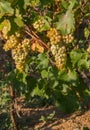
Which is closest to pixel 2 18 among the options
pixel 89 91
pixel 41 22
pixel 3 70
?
pixel 41 22

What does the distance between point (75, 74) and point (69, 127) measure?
426cm

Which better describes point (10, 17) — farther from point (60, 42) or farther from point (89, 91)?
point (89, 91)

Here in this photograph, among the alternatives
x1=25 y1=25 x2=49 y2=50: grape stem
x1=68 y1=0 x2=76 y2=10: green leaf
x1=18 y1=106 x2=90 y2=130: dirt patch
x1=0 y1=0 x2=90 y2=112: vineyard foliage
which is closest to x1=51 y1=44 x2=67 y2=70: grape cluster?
x1=0 y1=0 x2=90 y2=112: vineyard foliage

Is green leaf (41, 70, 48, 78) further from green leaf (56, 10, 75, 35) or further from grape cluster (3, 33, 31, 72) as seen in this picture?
green leaf (56, 10, 75, 35)

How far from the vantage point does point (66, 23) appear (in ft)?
6.35

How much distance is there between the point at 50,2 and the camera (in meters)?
2.03

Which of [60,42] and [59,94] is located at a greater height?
[60,42]

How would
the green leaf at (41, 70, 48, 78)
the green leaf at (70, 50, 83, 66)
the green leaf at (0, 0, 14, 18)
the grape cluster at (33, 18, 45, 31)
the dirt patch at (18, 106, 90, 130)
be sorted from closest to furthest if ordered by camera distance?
1. the green leaf at (0, 0, 14, 18)
2. the grape cluster at (33, 18, 45, 31)
3. the green leaf at (70, 50, 83, 66)
4. the green leaf at (41, 70, 48, 78)
5. the dirt patch at (18, 106, 90, 130)

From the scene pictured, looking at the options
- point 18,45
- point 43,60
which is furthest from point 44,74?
point 18,45

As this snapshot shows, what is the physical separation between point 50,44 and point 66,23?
0.17 meters

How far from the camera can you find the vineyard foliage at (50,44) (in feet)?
6.29

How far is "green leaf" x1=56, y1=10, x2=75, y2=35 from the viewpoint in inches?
74.5

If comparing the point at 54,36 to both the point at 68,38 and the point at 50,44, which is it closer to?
the point at 68,38

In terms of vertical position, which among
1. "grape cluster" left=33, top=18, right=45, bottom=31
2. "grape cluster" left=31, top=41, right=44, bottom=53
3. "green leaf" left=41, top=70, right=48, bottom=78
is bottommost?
"green leaf" left=41, top=70, right=48, bottom=78
